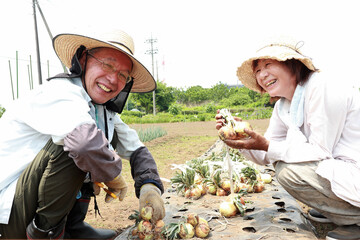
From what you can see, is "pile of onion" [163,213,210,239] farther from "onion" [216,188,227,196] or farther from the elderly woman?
"onion" [216,188,227,196]

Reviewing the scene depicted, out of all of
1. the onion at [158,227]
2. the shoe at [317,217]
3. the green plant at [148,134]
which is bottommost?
the green plant at [148,134]

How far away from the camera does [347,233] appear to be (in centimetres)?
156

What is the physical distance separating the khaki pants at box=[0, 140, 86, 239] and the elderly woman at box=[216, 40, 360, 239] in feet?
3.37

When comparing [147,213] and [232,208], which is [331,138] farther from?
[147,213]

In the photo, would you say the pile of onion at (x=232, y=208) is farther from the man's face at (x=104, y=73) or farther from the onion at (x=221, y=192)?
the man's face at (x=104, y=73)

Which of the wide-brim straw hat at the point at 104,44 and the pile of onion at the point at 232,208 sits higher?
the wide-brim straw hat at the point at 104,44

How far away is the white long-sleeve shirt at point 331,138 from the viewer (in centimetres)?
Answer: 152

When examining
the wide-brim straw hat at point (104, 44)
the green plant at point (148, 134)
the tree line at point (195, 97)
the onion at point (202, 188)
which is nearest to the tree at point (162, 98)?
the tree line at point (195, 97)

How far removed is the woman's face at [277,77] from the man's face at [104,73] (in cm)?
92

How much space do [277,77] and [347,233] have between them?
1015 millimetres

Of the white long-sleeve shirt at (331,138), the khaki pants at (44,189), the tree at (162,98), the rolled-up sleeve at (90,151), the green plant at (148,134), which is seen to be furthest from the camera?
the tree at (162,98)

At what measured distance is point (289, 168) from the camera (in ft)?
5.57

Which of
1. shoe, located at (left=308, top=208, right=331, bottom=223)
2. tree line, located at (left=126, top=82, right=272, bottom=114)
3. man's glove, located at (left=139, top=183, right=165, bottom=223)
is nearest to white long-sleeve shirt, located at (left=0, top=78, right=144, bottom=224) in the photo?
man's glove, located at (left=139, top=183, right=165, bottom=223)

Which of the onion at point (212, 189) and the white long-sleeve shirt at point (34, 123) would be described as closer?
the white long-sleeve shirt at point (34, 123)
